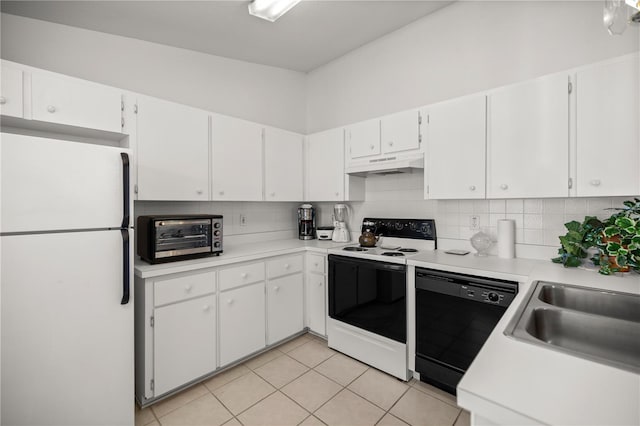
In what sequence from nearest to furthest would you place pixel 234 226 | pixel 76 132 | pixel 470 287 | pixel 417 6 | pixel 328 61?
pixel 470 287 < pixel 76 132 < pixel 417 6 < pixel 234 226 < pixel 328 61

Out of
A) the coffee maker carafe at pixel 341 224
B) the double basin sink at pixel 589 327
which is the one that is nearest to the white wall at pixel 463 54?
the coffee maker carafe at pixel 341 224

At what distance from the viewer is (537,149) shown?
6.23 feet

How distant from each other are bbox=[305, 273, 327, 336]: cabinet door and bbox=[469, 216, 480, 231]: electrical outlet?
1.38m

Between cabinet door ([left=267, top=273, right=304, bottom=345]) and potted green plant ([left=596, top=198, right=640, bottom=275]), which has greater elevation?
potted green plant ([left=596, top=198, right=640, bottom=275])

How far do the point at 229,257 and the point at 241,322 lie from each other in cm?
56

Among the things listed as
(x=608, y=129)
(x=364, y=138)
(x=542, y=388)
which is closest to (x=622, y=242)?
(x=608, y=129)

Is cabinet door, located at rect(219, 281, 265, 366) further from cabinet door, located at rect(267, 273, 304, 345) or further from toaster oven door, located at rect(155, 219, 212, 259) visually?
toaster oven door, located at rect(155, 219, 212, 259)

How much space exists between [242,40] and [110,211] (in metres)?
2.05

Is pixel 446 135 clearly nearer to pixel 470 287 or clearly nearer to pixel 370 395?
pixel 470 287

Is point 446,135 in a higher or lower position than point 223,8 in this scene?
lower

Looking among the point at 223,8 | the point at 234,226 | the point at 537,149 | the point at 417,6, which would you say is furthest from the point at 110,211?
the point at 417,6

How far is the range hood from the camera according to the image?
241 cm

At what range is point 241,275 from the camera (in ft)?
7.84

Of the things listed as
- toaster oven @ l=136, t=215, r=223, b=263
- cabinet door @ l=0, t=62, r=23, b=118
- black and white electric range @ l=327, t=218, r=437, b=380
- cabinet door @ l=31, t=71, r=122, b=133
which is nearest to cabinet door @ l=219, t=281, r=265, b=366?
toaster oven @ l=136, t=215, r=223, b=263
